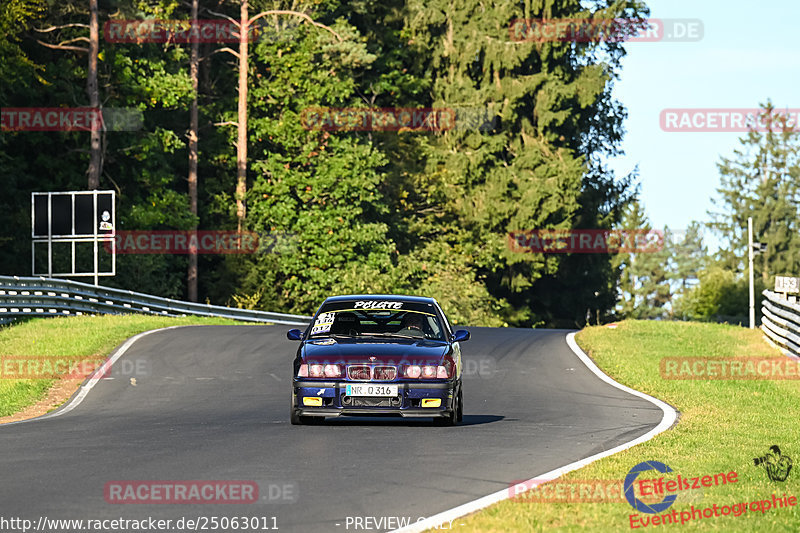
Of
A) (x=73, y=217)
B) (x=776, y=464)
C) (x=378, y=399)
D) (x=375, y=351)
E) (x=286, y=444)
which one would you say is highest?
(x=73, y=217)

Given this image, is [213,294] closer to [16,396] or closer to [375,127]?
[375,127]

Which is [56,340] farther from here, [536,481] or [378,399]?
[536,481]

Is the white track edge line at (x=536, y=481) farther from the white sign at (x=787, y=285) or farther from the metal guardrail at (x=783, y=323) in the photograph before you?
the white sign at (x=787, y=285)

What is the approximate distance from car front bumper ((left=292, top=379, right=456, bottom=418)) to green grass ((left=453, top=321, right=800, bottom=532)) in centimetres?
255

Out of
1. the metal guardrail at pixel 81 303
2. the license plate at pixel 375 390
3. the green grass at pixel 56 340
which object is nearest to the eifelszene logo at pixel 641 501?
the license plate at pixel 375 390

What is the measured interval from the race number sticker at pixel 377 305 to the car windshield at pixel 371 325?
0.04 ft

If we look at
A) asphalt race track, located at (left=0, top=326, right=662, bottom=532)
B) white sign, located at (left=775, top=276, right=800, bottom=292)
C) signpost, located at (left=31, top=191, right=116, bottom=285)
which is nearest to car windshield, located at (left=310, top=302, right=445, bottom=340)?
asphalt race track, located at (left=0, top=326, right=662, bottom=532)

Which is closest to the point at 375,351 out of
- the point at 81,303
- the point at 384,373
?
the point at 384,373

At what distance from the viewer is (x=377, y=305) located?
51.4ft

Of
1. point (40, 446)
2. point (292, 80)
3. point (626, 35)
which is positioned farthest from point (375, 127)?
point (40, 446)

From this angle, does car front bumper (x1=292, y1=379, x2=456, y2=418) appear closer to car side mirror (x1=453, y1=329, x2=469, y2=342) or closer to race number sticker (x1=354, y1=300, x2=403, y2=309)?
car side mirror (x1=453, y1=329, x2=469, y2=342)

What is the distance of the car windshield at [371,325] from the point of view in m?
15.3

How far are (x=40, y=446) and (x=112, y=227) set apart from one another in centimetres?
2764

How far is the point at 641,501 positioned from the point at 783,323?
20.9m
